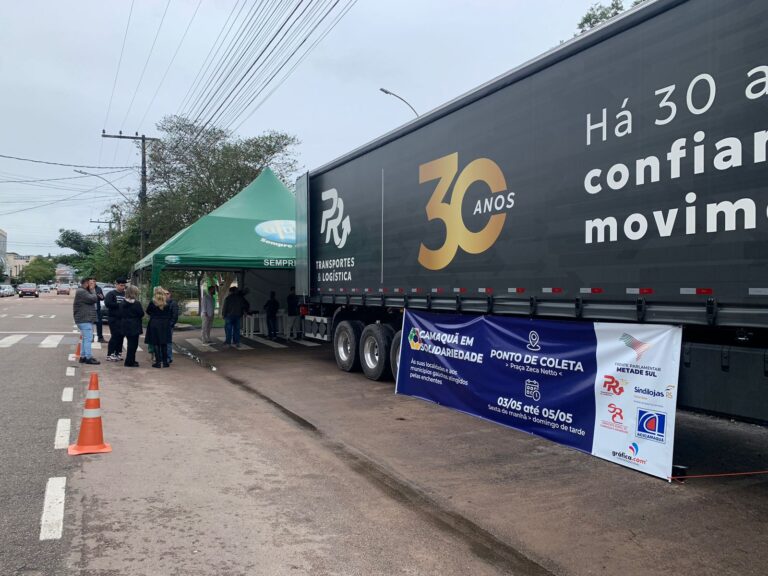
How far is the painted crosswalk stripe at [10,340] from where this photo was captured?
1574 centimetres

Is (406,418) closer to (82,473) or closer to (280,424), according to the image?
(280,424)

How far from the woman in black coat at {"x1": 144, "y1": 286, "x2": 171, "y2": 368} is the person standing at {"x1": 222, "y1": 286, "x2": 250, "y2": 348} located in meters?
3.32

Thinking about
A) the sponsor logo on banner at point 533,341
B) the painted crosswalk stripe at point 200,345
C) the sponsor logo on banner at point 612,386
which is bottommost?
the painted crosswalk stripe at point 200,345

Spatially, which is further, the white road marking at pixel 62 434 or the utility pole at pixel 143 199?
the utility pole at pixel 143 199

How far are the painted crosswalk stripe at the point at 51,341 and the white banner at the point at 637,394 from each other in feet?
48.3

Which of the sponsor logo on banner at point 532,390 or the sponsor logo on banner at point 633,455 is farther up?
the sponsor logo on banner at point 532,390

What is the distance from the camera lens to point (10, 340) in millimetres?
17078

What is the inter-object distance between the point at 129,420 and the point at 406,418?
3527 millimetres

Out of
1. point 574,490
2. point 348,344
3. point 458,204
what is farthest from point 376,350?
point 574,490

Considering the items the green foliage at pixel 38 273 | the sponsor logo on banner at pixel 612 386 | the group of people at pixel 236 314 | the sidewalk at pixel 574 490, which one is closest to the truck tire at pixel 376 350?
the sidewalk at pixel 574 490

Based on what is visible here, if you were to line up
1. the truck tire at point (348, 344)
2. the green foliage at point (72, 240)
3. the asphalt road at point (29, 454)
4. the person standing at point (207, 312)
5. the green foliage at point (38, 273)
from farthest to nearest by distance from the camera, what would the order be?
1. the green foliage at point (38, 273)
2. the green foliage at point (72, 240)
3. the person standing at point (207, 312)
4. the truck tire at point (348, 344)
5. the asphalt road at point (29, 454)

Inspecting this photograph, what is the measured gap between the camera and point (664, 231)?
523 centimetres

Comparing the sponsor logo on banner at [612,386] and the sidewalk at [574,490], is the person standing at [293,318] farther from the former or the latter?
the sponsor logo on banner at [612,386]

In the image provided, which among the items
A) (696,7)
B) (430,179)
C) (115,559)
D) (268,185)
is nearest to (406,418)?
(430,179)
